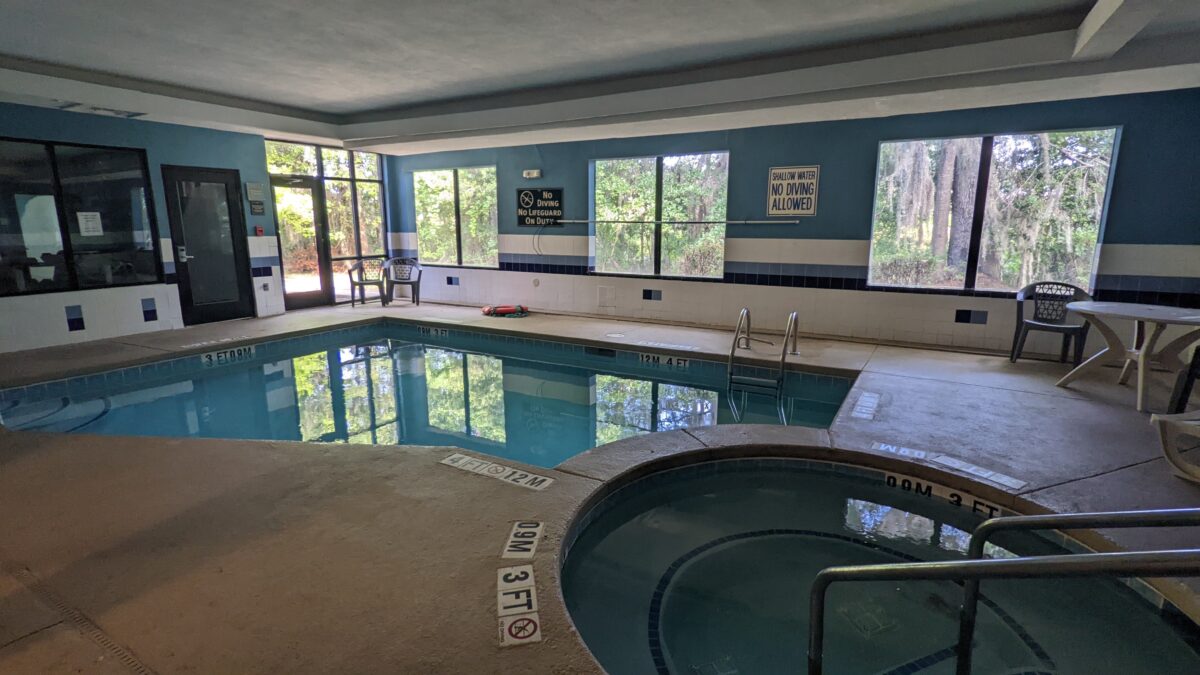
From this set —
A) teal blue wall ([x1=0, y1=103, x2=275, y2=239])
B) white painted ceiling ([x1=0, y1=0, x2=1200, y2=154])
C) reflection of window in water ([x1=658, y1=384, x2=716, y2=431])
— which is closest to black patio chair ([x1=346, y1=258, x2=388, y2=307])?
teal blue wall ([x1=0, y1=103, x2=275, y2=239])

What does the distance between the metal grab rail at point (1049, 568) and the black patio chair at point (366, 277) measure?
8.00 meters

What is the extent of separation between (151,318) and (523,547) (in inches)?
255

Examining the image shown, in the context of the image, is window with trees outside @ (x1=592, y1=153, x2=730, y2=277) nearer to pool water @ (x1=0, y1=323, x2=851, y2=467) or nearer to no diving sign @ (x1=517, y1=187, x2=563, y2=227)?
no diving sign @ (x1=517, y1=187, x2=563, y2=227)

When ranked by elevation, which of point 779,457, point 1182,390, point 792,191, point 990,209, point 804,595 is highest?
point 792,191

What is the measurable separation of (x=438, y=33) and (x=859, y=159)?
14.1 feet

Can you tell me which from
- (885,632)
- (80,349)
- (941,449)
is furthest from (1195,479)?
(80,349)

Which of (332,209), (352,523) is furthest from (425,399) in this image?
(332,209)

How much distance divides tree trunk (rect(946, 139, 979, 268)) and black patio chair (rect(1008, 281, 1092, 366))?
68 centimetres

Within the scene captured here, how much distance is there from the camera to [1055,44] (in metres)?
3.64

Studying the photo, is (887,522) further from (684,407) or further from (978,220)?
(978,220)

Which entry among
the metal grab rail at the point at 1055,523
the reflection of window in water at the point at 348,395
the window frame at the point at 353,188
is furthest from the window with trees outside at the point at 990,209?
the window frame at the point at 353,188

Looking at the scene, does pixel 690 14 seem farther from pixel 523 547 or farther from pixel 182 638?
pixel 182 638

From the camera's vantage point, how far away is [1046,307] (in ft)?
16.5

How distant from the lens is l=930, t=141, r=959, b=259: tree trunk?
18.2 ft
